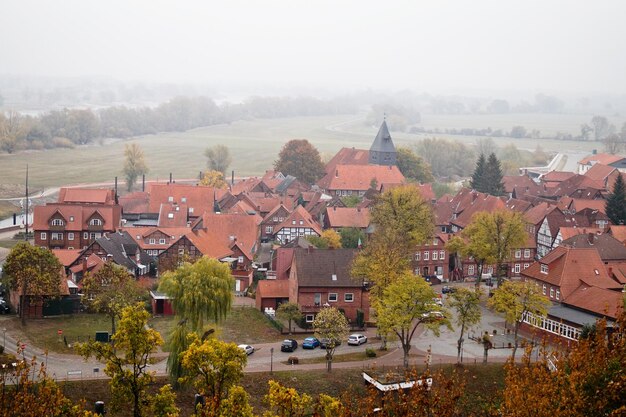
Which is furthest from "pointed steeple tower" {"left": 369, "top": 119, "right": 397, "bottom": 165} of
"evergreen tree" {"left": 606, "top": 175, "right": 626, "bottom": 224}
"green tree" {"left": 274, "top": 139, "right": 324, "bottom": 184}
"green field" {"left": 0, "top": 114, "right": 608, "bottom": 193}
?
"evergreen tree" {"left": 606, "top": 175, "right": 626, "bottom": 224}

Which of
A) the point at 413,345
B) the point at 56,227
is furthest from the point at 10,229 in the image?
the point at 413,345

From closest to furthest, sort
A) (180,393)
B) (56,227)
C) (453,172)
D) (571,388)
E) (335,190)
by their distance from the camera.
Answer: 1. (571,388)
2. (180,393)
3. (56,227)
4. (335,190)
5. (453,172)

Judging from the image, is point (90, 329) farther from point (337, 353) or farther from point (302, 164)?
point (302, 164)

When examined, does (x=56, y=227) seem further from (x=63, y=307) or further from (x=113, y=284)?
(x=113, y=284)

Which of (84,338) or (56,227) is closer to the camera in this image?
(84,338)

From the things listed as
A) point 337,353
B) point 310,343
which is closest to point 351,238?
point 310,343

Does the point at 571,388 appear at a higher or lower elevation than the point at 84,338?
higher
